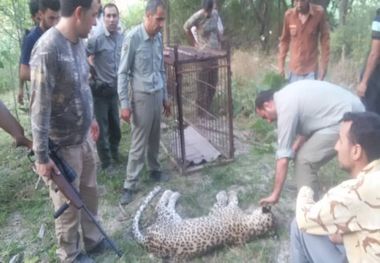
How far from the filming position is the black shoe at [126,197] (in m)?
4.14

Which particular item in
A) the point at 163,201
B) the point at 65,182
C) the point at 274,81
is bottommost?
the point at 163,201

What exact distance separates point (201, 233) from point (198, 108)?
236 cm

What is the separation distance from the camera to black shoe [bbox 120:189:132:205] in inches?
163

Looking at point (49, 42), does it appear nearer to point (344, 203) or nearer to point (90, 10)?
point (90, 10)

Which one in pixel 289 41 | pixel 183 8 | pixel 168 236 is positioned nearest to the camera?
pixel 168 236

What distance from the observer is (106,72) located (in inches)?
177

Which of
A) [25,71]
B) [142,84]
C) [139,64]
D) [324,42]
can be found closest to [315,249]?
[142,84]

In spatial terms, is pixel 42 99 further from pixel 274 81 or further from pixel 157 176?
pixel 274 81

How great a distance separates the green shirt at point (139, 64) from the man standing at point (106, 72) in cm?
56

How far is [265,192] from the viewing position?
4172mm

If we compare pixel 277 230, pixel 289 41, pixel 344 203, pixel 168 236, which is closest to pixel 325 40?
pixel 289 41

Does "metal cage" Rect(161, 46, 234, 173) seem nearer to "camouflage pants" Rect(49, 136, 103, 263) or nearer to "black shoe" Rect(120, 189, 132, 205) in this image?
"black shoe" Rect(120, 189, 132, 205)

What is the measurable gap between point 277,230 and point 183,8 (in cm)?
852

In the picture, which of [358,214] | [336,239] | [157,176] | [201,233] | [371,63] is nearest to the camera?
[358,214]
